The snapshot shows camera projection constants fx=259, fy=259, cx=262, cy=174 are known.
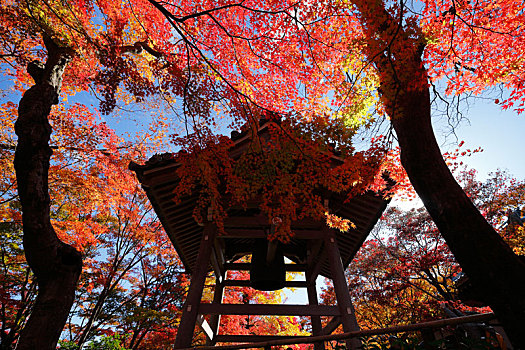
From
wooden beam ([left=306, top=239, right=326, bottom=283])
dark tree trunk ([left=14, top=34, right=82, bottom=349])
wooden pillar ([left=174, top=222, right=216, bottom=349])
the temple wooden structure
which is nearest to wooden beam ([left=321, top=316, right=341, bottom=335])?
the temple wooden structure

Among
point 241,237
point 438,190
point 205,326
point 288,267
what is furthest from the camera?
point 288,267

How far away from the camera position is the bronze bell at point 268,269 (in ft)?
20.5

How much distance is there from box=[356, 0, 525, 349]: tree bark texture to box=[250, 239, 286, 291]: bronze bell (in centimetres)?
366

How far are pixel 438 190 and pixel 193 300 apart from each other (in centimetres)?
460

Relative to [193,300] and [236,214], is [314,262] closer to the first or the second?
[236,214]

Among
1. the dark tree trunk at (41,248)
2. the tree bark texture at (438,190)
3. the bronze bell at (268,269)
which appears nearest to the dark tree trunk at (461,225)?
the tree bark texture at (438,190)

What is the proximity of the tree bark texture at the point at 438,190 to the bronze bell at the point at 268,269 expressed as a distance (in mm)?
3663

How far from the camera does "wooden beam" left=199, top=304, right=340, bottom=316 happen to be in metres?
5.23

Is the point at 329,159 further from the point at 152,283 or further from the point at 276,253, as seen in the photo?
the point at 152,283

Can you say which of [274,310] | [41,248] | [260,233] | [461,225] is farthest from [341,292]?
[41,248]

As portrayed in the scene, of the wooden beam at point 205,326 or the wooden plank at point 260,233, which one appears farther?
the wooden plank at point 260,233

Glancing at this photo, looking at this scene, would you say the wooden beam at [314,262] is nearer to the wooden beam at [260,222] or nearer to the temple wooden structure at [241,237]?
the temple wooden structure at [241,237]

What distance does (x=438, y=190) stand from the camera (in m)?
3.13

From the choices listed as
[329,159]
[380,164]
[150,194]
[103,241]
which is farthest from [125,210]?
[380,164]
